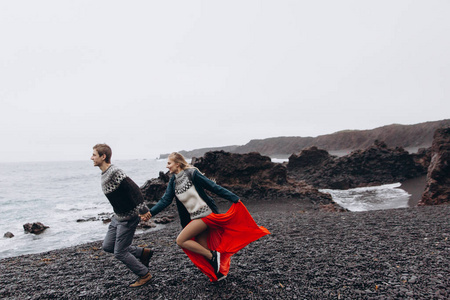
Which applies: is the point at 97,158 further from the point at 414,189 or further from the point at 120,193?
the point at 414,189

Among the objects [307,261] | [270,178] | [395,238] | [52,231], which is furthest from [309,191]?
[52,231]

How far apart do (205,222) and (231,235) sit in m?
0.57

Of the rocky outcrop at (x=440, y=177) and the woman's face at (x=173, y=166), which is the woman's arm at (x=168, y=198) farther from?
the rocky outcrop at (x=440, y=177)

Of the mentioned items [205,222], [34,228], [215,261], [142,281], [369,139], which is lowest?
[34,228]

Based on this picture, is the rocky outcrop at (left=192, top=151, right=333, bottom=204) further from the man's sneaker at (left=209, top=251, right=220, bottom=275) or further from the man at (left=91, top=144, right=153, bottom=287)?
the man at (left=91, top=144, right=153, bottom=287)

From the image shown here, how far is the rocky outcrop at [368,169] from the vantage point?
31.8 m

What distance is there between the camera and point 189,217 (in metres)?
4.55

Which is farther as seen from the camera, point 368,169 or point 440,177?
point 368,169

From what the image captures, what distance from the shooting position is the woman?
14.1ft

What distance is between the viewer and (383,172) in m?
32.8

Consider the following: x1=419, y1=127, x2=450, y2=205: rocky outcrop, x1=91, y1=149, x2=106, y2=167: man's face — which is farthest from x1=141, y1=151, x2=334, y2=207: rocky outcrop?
x1=91, y1=149, x2=106, y2=167: man's face

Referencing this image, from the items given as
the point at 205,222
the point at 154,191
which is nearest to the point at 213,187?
the point at 205,222

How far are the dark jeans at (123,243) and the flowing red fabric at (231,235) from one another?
3.03 ft

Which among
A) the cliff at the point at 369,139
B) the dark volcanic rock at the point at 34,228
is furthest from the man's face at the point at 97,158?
the cliff at the point at 369,139
